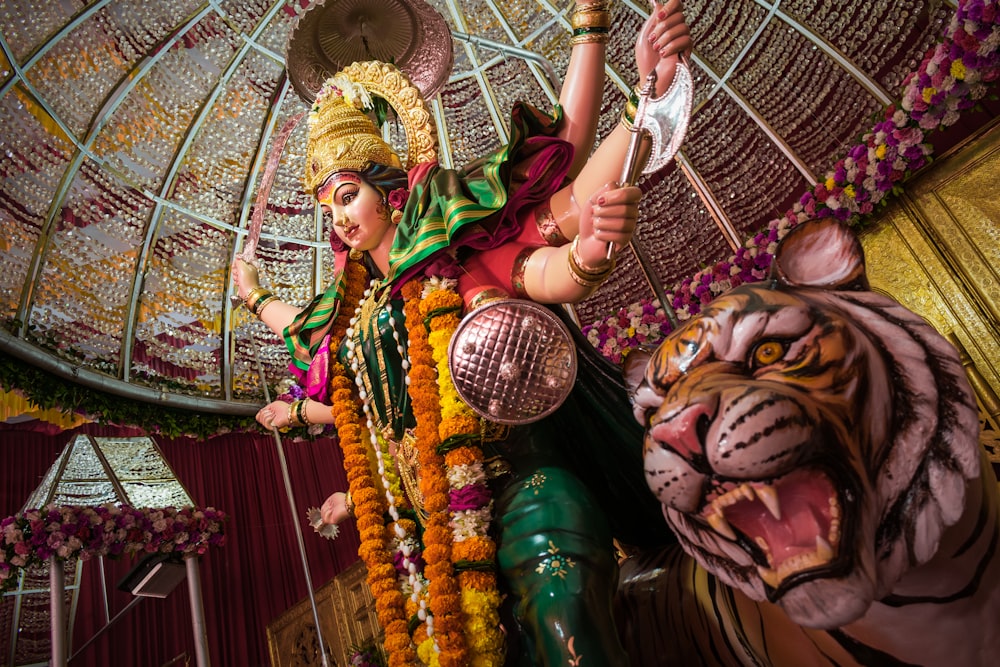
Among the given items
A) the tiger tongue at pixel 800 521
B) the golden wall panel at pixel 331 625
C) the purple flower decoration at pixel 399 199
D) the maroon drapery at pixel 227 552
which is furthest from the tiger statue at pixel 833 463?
the maroon drapery at pixel 227 552

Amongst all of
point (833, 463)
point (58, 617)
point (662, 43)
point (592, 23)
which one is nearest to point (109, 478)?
point (58, 617)

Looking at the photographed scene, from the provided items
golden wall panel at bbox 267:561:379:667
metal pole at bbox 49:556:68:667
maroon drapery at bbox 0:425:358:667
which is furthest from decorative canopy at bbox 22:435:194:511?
golden wall panel at bbox 267:561:379:667

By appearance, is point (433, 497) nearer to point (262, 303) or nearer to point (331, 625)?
point (262, 303)

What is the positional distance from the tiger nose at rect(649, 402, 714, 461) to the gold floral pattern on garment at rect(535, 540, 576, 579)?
0.69m

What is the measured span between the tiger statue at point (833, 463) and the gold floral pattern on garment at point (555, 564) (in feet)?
1.52

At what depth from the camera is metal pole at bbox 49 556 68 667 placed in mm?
3361

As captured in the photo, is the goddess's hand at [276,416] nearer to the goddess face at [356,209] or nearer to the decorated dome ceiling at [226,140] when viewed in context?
the goddess face at [356,209]

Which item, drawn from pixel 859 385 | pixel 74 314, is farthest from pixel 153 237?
pixel 859 385

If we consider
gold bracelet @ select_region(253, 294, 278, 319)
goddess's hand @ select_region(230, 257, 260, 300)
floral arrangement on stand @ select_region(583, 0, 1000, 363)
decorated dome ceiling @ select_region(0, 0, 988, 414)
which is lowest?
gold bracelet @ select_region(253, 294, 278, 319)

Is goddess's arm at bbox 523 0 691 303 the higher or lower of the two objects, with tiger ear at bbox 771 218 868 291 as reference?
higher

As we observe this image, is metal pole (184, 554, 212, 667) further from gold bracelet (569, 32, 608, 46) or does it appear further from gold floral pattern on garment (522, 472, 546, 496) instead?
gold bracelet (569, 32, 608, 46)

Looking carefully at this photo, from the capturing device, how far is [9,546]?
3594 mm

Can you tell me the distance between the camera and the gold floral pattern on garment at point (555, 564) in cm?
161

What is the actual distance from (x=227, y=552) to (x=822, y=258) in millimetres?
4954
